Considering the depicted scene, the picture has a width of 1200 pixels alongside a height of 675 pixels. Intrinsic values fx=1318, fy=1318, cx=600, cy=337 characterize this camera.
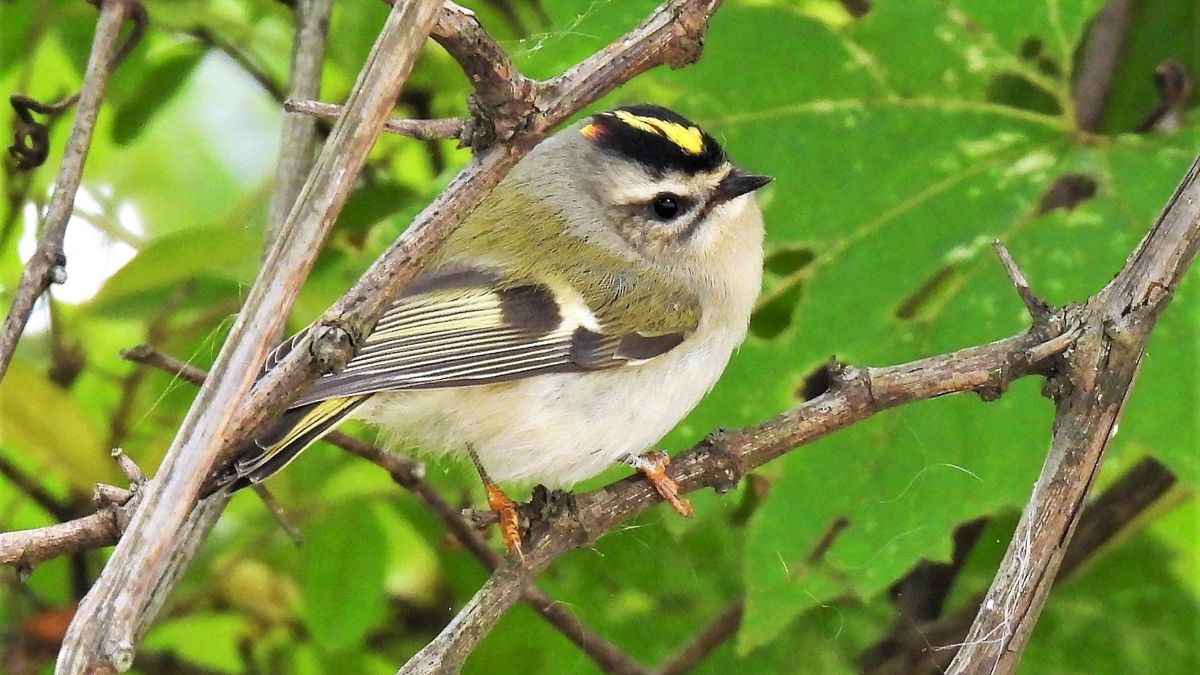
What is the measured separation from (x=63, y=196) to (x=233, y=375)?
811 millimetres

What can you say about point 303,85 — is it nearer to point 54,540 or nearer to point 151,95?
point 151,95

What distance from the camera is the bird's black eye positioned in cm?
216

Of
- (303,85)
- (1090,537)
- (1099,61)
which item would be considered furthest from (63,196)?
(1099,61)

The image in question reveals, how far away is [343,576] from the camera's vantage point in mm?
2018

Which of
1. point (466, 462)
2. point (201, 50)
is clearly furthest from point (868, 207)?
point (201, 50)

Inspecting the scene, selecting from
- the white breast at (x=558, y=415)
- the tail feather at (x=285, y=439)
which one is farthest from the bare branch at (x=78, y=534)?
the white breast at (x=558, y=415)

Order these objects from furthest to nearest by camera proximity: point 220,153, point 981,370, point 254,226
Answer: point 220,153, point 254,226, point 981,370

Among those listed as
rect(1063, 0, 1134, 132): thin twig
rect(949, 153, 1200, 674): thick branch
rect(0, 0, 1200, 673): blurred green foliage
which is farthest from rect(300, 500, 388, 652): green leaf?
rect(1063, 0, 1134, 132): thin twig

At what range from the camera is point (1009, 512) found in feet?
6.80

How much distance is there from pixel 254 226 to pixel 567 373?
66 cm

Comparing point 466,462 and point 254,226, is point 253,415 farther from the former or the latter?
point 254,226

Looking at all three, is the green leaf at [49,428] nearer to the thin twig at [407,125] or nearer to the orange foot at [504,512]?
the orange foot at [504,512]

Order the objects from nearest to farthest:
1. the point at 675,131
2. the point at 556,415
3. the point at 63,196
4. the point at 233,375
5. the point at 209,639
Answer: the point at 233,375 < the point at 63,196 < the point at 556,415 < the point at 675,131 < the point at 209,639

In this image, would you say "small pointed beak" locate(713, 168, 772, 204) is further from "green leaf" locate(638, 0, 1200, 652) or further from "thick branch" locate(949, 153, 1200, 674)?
"thick branch" locate(949, 153, 1200, 674)
